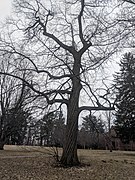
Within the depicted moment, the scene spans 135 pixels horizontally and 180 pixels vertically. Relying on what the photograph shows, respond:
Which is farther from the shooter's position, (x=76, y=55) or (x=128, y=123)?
(x=128, y=123)

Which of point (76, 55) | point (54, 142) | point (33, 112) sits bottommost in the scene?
point (54, 142)

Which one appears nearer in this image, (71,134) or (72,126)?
(71,134)

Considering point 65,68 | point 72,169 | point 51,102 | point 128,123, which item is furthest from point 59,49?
point 128,123

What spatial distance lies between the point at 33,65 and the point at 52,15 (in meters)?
3.43

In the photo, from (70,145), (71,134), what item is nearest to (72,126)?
(71,134)

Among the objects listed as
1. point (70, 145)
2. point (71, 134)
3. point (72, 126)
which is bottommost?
point (70, 145)

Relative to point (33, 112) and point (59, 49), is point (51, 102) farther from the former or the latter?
point (59, 49)

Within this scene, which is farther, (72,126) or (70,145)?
(72,126)

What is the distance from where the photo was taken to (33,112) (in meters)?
14.6

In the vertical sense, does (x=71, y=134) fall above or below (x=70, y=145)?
above

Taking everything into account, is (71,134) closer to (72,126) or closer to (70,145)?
(72,126)

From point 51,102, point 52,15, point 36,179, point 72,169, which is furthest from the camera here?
point 52,15

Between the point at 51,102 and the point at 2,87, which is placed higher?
the point at 2,87

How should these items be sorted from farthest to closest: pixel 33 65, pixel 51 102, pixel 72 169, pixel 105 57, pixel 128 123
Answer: pixel 128 123 < pixel 33 65 < pixel 51 102 < pixel 72 169 < pixel 105 57
